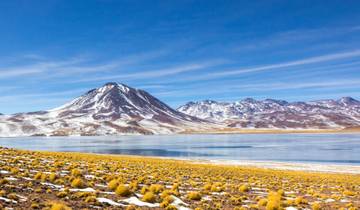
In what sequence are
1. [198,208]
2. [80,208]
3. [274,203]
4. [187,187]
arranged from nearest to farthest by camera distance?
[80,208]
[198,208]
[274,203]
[187,187]

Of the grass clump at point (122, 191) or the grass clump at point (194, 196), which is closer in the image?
the grass clump at point (122, 191)

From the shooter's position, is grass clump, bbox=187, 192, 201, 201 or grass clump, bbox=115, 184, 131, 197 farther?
grass clump, bbox=187, 192, 201, 201

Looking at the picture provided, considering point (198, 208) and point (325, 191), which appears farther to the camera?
point (325, 191)

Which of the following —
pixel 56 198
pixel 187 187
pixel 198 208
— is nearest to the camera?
pixel 56 198

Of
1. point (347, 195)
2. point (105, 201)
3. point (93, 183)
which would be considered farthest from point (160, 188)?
point (347, 195)

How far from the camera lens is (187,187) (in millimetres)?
25812

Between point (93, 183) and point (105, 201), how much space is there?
15.6 ft

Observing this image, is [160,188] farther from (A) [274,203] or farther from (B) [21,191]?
(B) [21,191]

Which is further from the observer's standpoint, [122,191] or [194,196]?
[194,196]

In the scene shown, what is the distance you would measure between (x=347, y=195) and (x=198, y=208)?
556 inches

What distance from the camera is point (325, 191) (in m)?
29.6

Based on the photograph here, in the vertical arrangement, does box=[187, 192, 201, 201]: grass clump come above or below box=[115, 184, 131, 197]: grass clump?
below

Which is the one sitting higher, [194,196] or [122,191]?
[122,191]

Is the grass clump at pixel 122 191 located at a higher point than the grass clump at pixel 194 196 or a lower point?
higher
